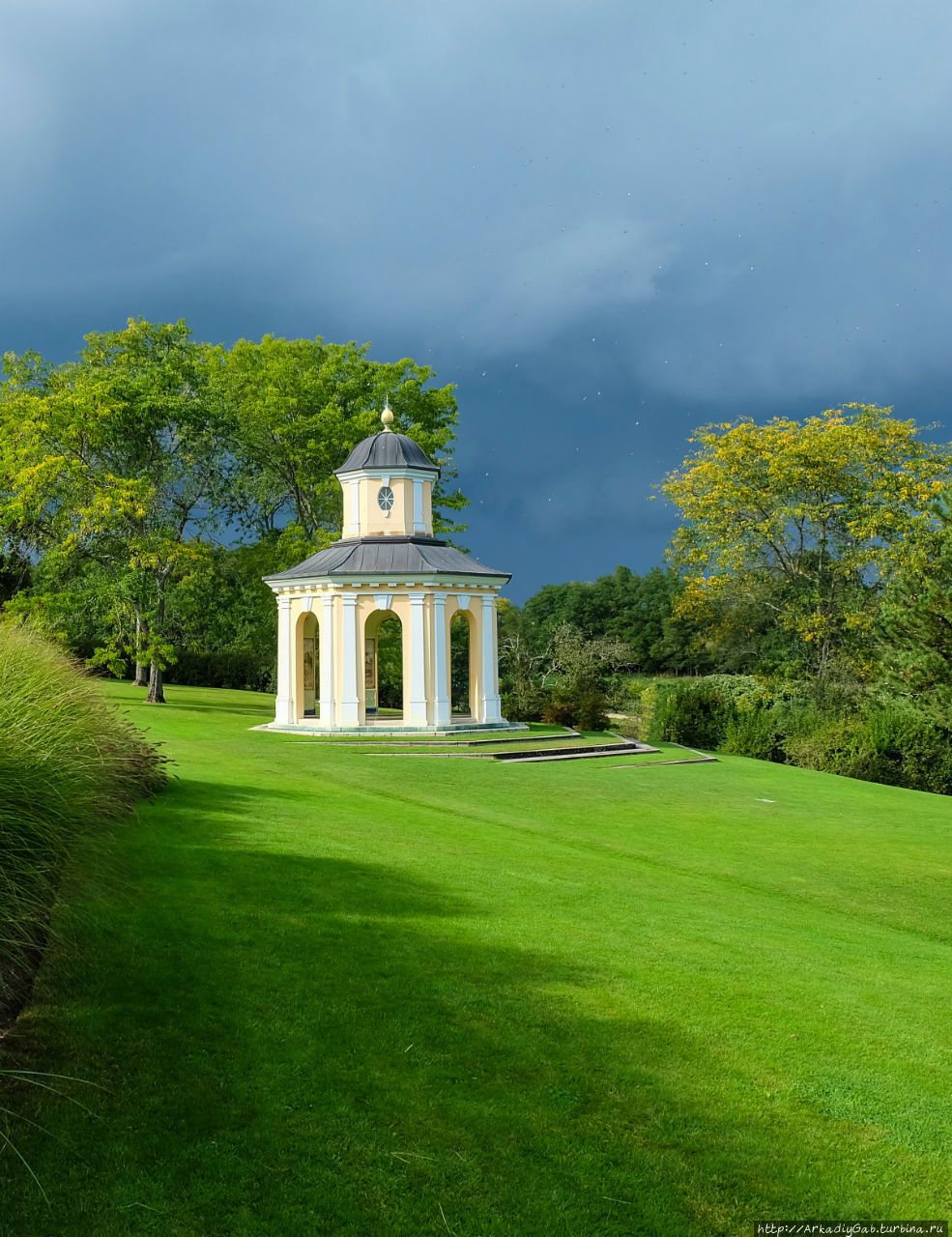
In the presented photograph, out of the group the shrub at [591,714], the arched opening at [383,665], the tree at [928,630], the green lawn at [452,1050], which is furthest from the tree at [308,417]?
the green lawn at [452,1050]

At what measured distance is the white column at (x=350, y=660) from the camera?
87.7 feet

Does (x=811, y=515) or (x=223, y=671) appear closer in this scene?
(x=811, y=515)

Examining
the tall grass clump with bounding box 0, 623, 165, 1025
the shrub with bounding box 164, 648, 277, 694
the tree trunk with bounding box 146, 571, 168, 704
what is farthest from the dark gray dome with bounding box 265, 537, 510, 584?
the tall grass clump with bounding box 0, 623, 165, 1025

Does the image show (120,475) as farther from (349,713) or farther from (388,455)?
(349,713)

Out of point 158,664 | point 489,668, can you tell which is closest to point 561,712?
point 489,668

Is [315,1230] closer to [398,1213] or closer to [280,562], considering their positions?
[398,1213]

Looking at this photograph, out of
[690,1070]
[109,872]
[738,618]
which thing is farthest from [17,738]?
[738,618]

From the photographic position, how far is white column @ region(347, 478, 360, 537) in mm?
30188

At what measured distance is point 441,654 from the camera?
27094mm

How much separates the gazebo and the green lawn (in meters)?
16.9

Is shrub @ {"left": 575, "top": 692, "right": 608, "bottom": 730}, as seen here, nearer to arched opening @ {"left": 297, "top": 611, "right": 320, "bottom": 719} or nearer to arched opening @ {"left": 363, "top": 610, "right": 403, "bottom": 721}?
arched opening @ {"left": 363, "top": 610, "right": 403, "bottom": 721}

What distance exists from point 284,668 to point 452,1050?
24.4 metres

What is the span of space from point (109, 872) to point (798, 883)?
8.44 m

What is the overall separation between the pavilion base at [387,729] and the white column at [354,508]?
6391mm
